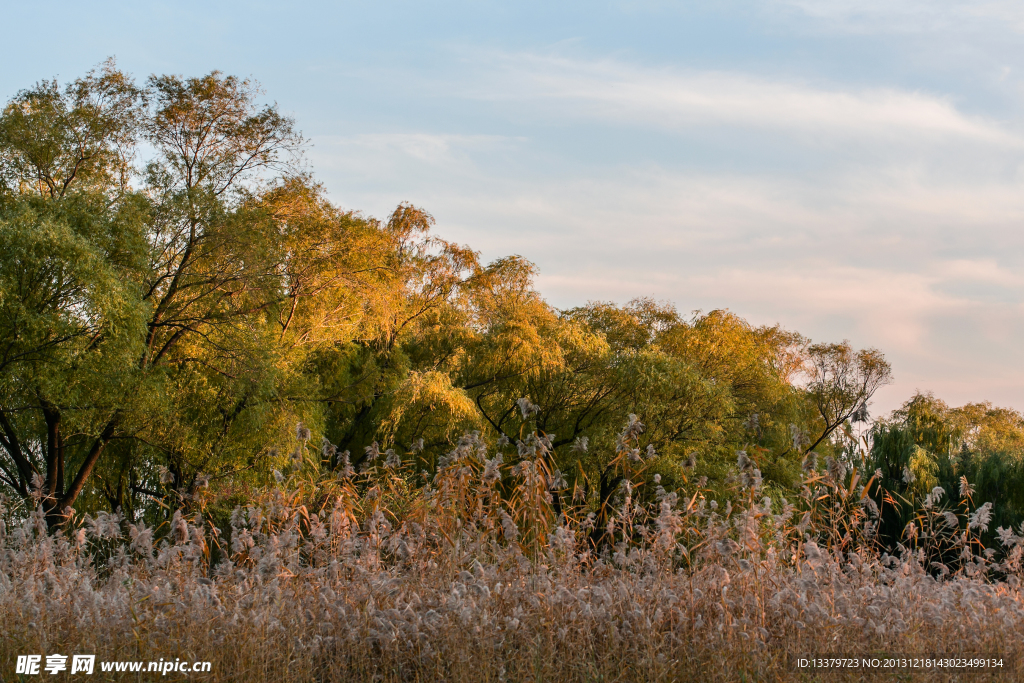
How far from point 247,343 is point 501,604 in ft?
57.5

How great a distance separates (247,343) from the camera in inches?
843

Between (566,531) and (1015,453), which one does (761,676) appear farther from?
(1015,453)

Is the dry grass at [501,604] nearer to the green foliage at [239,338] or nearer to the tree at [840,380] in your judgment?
the green foliage at [239,338]

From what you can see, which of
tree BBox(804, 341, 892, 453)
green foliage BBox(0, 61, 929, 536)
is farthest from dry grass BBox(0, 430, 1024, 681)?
tree BBox(804, 341, 892, 453)

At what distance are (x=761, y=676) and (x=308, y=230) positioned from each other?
21.6 meters

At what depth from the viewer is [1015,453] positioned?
26.6 meters

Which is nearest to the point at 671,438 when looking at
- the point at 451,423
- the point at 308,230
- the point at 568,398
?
the point at 568,398

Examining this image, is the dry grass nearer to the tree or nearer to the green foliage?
the green foliage

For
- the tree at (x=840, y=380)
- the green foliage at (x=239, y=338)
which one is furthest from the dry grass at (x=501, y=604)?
the tree at (x=840, y=380)

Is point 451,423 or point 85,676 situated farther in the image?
point 451,423

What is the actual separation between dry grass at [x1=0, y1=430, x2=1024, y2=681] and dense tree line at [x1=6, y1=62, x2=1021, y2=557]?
10.9m

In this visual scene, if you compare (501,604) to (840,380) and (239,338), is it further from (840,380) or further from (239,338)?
(840,380)

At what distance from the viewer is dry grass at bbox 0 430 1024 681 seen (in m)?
4.74

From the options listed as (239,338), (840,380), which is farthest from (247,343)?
(840,380)
